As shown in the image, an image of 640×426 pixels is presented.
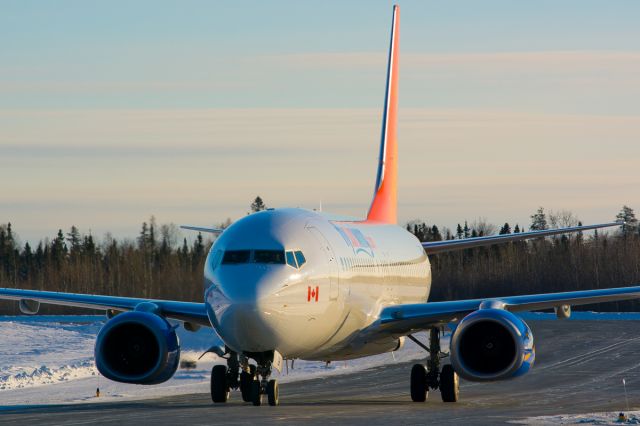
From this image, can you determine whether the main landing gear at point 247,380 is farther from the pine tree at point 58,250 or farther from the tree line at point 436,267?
the pine tree at point 58,250

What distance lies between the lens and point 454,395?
28.3 metres

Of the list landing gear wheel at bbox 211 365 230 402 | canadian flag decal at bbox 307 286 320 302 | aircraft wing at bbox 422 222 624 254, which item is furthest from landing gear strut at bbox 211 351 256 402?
aircraft wing at bbox 422 222 624 254

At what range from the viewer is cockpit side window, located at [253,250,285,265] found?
23.2 meters

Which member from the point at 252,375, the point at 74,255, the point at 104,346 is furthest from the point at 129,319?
the point at 74,255

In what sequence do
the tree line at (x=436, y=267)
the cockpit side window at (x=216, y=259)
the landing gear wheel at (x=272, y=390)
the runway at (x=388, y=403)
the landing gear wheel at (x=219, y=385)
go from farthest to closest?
the tree line at (x=436, y=267) → the landing gear wheel at (x=219, y=385) → the landing gear wheel at (x=272, y=390) → the cockpit side window at (x=216, y=259) → the runway at (x=388, y=403)

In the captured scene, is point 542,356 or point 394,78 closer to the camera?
point 394,78

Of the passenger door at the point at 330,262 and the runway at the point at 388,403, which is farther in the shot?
the passenger door at the point at 330,262

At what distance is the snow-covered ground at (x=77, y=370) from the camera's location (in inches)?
1297

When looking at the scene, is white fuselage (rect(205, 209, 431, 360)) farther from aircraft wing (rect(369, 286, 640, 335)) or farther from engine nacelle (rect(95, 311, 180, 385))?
engine nacelle (rect(95, 311, 180, 385))

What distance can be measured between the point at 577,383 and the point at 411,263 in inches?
223

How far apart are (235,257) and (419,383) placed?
7383mm

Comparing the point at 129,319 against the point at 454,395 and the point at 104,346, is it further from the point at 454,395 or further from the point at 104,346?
the point at 454,395

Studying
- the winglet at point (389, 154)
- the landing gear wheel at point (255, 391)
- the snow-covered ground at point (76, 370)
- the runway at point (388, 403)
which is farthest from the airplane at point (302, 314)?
the winglet at point (389, 154)

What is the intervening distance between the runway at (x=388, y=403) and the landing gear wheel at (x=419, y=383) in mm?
269
